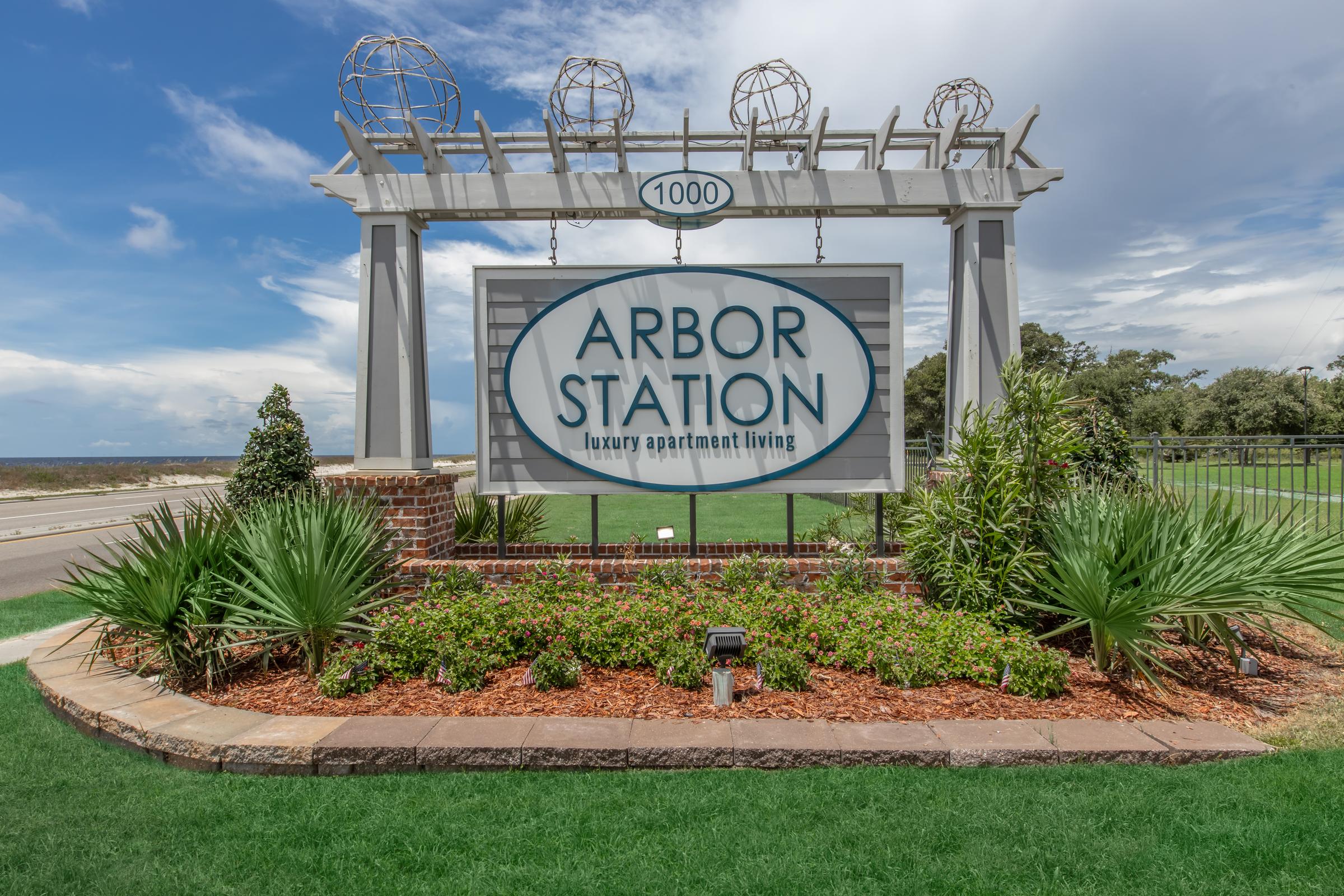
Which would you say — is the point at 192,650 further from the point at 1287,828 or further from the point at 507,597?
the point at 1287,828

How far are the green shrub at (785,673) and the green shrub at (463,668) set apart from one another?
1.65 m

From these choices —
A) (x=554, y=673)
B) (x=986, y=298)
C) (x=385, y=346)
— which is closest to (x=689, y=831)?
(x=554, y=673)

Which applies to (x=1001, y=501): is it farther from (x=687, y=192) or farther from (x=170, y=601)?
(x=170, y=601)

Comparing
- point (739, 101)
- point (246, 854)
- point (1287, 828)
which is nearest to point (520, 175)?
point (739, 101)

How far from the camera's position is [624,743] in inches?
132

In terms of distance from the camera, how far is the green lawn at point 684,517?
11188mm

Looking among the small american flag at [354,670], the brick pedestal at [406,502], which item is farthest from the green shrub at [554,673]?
the brick pedestal at [406,502]

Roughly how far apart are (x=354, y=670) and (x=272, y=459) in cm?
318

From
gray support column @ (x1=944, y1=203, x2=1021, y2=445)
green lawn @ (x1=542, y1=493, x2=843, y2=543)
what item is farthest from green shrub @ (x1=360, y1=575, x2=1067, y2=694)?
green lawn @ (x1=542, y1=493, x2=843, y2=543)

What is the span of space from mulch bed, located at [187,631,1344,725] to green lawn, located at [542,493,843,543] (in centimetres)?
473

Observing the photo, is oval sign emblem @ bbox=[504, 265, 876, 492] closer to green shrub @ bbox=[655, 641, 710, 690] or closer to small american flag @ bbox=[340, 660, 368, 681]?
green shrub @ bbox=[655, 641, 710, 690]

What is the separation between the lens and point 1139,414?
41.6 meters

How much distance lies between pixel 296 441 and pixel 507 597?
3.11 meters

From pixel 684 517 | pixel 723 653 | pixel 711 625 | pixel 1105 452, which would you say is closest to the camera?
pixel 723 653
